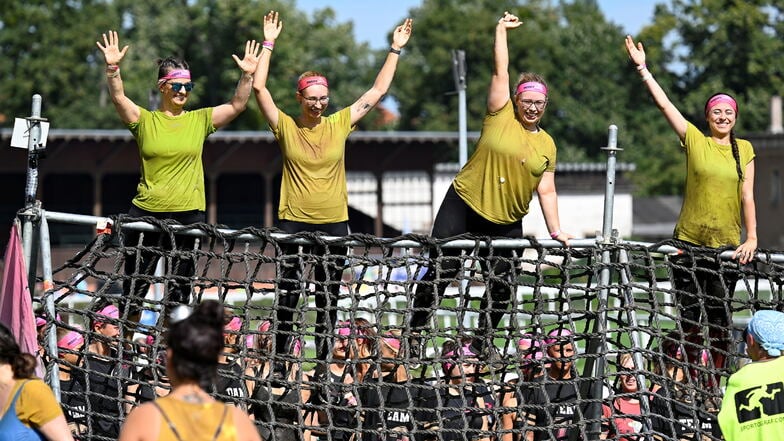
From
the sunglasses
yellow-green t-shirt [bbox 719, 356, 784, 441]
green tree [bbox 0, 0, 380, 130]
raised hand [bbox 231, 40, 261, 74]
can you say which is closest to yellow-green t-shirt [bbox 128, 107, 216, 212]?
the sunglasses

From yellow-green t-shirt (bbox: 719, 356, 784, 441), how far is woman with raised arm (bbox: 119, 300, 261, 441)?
2.44m

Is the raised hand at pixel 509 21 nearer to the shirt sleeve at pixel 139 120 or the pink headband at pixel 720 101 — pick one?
the pink headband at pixel 720 101

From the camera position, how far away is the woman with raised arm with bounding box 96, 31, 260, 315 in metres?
7.61

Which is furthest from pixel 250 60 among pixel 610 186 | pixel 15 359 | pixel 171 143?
pixel 15 359

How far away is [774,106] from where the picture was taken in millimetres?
46688

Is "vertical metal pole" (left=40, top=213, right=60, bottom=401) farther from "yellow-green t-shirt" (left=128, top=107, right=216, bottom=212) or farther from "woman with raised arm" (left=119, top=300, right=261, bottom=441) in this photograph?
"woman with raised arm" (left=119, top=300, right=261, bottom=441)

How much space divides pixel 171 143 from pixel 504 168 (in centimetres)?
192

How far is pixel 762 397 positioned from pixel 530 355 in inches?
83.6

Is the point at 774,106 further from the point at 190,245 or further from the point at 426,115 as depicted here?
the point at 190,245

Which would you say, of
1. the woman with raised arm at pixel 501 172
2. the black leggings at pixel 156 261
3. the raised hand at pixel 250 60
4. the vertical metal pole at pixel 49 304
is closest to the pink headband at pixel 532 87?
the woman with raised arm at pixel 501 172

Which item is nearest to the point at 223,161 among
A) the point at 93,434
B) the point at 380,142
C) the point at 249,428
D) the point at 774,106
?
the point at 380,142

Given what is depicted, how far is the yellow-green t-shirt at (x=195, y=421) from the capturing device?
4.72 m

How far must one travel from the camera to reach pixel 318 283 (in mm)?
7031

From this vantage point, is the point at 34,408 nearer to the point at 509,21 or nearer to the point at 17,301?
the point at 17,301
